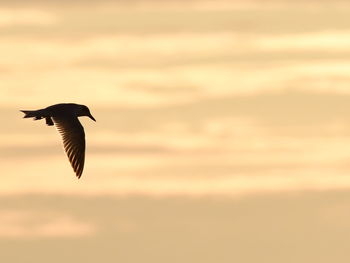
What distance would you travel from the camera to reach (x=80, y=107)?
377 ft

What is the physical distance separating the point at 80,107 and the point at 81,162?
3543 millimetres

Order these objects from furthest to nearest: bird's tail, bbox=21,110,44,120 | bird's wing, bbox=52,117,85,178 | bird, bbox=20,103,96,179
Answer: bird's tail, bbox=21,110,44,120 < bird, bbox=20,103,96,179 < bird's wing, bbox=52,117,85,178

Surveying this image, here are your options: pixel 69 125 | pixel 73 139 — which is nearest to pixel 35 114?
pixel 69 125

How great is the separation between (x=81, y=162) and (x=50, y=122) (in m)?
2.92

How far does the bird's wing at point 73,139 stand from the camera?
368 feet

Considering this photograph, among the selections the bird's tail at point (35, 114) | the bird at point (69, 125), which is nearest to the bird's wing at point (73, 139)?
the bird at point (69, 125)

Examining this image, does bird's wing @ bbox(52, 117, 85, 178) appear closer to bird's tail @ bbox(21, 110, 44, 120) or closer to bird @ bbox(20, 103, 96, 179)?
bird @ bbox(20, 103, 96, 179)

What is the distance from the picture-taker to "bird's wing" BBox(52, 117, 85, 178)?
112312 mm

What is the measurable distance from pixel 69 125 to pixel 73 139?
84cm

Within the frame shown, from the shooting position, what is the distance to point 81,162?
112 m

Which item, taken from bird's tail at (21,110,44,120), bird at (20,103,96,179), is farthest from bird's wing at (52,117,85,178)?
bird's tail at (21,110,44,120)

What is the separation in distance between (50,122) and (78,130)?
1.59m

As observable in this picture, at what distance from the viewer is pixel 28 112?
372 ft

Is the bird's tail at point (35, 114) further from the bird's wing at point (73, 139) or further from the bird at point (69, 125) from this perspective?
the bird's wing at point (73, 139)
